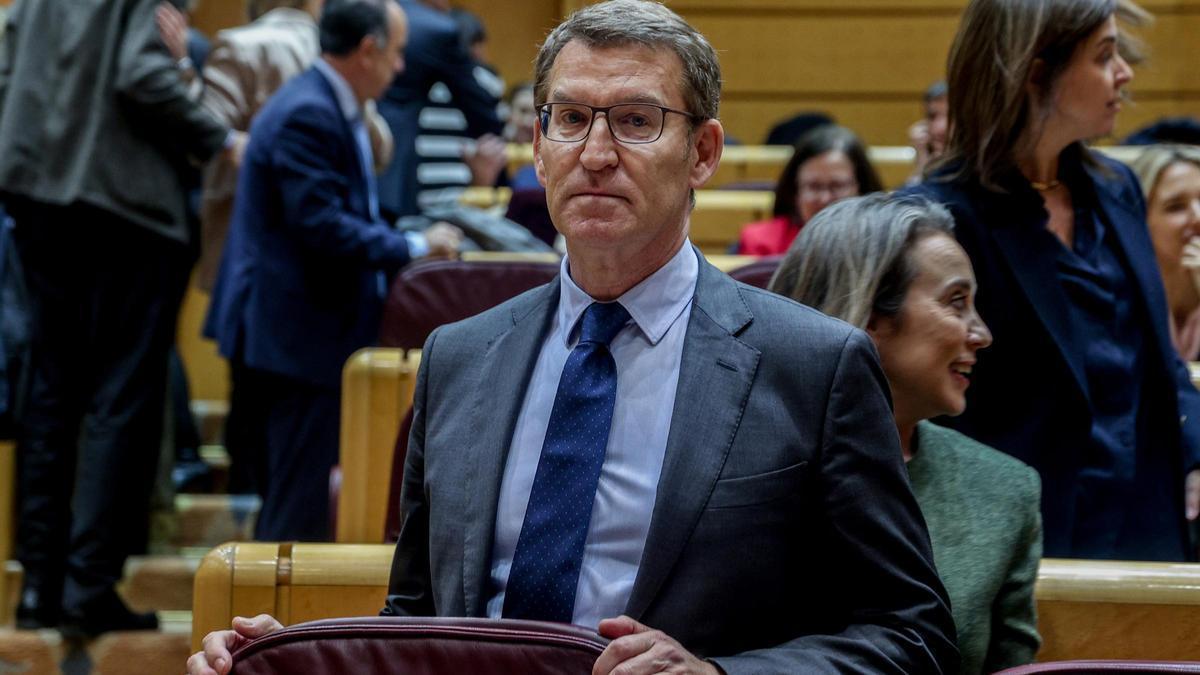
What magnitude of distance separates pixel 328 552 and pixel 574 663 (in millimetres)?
879

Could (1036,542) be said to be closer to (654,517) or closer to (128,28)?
(654,517)

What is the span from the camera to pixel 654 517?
1.41 metres

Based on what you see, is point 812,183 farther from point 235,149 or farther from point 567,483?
point 567,483

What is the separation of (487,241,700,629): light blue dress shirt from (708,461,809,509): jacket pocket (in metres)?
0.07

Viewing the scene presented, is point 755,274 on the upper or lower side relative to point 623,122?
lower

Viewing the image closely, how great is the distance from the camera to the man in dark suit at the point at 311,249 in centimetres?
367

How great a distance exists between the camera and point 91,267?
12.0ft

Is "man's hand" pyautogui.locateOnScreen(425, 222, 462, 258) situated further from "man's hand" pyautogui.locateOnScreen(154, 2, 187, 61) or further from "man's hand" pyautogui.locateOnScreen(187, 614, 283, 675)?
"man's hand" pyautogui.locateOnScreen(187, 614, 283, 675)

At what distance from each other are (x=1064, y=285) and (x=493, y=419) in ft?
3.43

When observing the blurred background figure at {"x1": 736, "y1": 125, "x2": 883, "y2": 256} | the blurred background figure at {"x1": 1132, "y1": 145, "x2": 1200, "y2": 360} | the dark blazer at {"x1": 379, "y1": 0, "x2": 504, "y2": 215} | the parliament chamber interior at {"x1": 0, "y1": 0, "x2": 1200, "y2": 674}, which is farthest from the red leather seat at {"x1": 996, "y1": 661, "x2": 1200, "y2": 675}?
the dark blazer at {"x1": 379, "y1": 0, "x2": 504, "y2": 215}

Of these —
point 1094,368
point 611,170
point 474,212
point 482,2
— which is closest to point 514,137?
point 482,2

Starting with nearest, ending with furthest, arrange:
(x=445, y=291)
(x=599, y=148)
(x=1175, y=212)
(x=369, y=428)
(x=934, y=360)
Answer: (x=599, y=148)
(x=934, y=360)
(x=369, y=428)
(x=445, y=291)
(x=1175, y=212)

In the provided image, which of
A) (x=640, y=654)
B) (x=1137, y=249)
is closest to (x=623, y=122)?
(x=640, y=654)

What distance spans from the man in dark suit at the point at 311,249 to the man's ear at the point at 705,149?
2.14 metres
